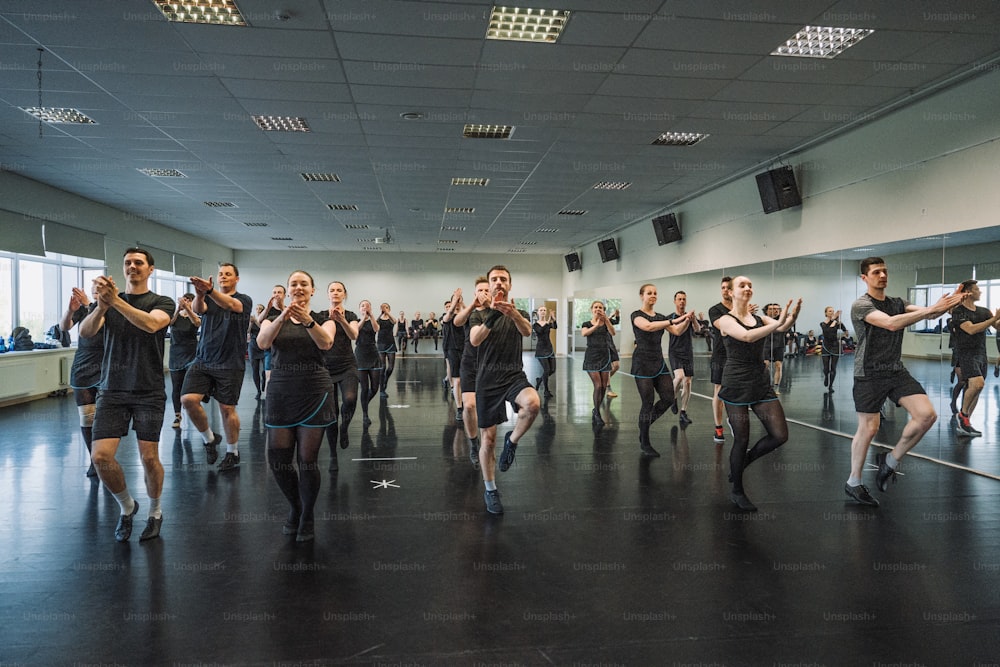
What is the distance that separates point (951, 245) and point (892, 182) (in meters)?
1.20

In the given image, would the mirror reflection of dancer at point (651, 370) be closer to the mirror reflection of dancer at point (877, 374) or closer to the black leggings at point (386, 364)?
the mirror reflection of dancer at point (877, 374)

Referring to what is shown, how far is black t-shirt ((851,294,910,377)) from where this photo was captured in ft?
14.1

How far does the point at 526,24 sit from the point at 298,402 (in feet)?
11.4

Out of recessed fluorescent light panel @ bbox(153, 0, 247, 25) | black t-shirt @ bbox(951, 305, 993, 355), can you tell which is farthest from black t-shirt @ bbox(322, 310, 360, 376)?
black t-shirt @ bbox(951, 305, 993, 355)

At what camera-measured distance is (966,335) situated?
5852 millimetres

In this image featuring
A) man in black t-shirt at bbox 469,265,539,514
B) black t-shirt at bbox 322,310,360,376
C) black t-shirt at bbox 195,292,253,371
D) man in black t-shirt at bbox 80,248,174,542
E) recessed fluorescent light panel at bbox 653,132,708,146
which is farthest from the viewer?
recessed fluorescent light panel at bbox 653,132,708,146

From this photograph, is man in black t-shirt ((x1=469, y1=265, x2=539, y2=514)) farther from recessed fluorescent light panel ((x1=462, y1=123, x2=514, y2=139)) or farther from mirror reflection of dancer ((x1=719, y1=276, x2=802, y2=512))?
recessed fluorescent light panel ((x1=462, y1=123, x2=514, y2=139))

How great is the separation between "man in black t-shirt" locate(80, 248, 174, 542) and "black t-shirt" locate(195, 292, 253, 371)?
1449 mm

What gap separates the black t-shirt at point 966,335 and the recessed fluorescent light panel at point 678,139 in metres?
3.56

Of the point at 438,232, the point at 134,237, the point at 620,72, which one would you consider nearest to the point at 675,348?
the point at 620,72

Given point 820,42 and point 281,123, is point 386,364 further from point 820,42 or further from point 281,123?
point 820,42

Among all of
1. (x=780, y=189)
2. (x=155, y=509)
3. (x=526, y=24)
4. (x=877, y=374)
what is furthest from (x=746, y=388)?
(x=780, y=189)

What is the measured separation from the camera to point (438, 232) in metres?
16.9

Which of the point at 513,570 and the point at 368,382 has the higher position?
the point at 368,382
